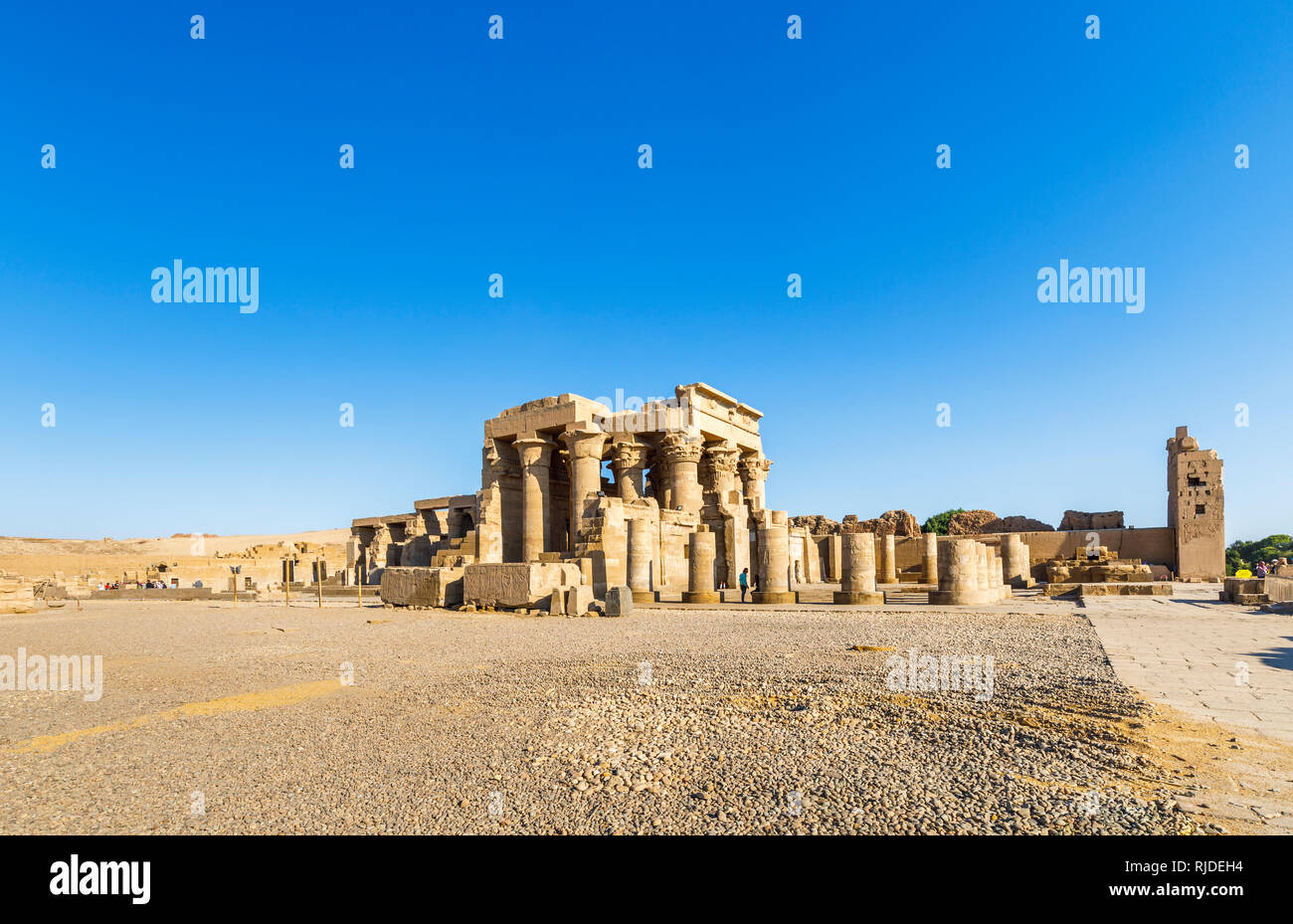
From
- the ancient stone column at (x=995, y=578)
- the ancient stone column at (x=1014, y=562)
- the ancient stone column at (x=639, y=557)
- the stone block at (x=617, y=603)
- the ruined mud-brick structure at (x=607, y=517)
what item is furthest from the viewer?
the ancient stone column at (x=1014, y=562)

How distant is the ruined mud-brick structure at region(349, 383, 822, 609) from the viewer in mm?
20672

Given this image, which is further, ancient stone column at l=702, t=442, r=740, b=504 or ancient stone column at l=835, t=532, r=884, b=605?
ancient stone column at l=702, t=442, r=740, b=504

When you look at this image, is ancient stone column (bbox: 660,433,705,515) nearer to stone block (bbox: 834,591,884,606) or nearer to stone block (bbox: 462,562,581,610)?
stone block (bbox: 834,591,884,606)

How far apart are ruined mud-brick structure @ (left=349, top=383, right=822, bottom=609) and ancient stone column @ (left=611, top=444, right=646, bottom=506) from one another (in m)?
0.05

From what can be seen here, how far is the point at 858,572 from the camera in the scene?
1986 centimetres

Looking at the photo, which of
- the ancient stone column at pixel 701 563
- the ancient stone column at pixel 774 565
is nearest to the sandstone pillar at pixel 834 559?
the ancient stone column at pixel 774 565

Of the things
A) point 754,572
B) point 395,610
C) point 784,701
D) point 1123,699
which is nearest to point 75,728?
point 784,701

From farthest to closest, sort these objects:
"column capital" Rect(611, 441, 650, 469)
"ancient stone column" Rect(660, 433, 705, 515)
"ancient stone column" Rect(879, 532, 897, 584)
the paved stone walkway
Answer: "column capital" Rect(611, 441, 650, 469)
"ancient stone column" Rect(660, 433, 705, 515)
"ancient stone column" Rect(879, 532, 897, 584)
the paved stone walkway

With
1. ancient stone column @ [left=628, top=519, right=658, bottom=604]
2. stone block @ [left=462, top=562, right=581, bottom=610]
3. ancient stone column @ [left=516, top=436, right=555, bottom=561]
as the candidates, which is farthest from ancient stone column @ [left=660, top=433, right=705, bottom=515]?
stone block @ [left=462, top=562, right=581, bottom=610]

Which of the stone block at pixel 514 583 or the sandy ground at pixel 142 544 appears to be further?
the sandy ground at pixel 142 544

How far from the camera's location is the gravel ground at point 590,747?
3727 millimetres

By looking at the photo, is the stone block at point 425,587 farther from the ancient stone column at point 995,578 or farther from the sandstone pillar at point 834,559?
the sandstone pillar at point 834,559

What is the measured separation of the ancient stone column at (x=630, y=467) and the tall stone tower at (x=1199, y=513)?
72.9ft
